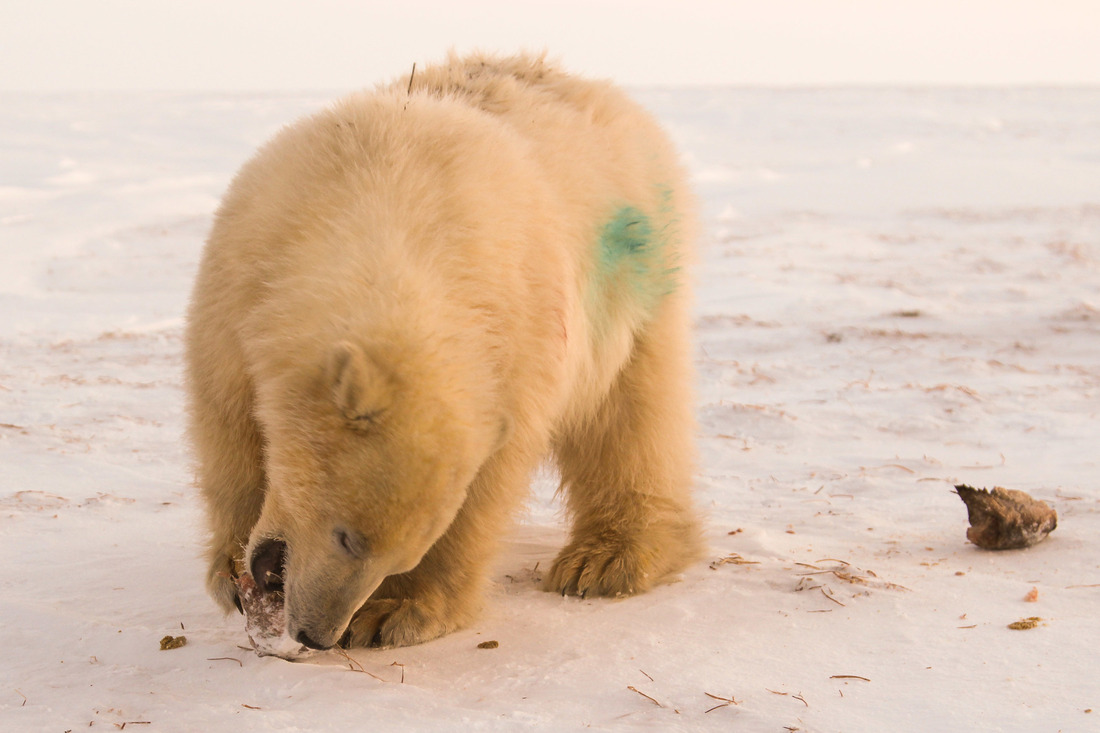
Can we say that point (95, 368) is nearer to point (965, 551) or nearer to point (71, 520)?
point (71, 520)

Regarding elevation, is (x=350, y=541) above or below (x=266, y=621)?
above

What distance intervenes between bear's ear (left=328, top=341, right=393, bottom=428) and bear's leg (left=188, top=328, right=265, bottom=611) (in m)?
0.70

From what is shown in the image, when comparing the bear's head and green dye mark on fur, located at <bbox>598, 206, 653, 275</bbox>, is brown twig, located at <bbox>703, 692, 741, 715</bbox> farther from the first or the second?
green dye mark on fur, located at <bbox>598, 206, 653, 275</bbox>

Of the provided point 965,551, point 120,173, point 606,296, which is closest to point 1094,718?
point 965,551

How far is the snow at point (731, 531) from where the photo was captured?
121 inches

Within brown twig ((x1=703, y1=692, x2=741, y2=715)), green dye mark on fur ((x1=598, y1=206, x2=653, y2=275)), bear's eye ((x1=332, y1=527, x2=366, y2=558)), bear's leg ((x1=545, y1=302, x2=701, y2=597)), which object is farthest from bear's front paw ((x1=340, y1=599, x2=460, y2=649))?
green dye mark on fur ((x1=598, y1=206, x2=653, y2=275))

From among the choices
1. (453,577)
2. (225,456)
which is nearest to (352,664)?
(453,577)

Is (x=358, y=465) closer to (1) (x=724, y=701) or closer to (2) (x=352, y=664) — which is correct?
(2) (x=352, y=664)

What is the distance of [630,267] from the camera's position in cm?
428

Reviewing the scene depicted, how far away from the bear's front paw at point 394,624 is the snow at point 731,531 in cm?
8

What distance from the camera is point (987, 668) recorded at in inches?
131

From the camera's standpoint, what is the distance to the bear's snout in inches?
131

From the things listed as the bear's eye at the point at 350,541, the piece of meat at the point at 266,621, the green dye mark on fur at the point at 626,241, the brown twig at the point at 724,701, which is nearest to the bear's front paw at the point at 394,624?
the piece of meat at the point at 266,621

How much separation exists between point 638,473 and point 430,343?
1.96 meters
